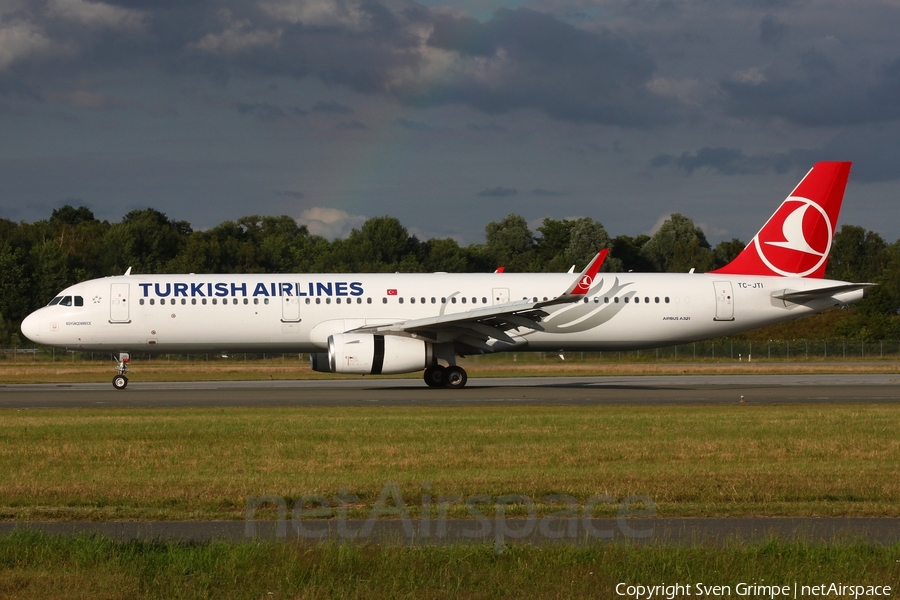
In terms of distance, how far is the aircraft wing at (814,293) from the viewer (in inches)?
1266

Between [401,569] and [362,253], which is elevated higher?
[362,253]

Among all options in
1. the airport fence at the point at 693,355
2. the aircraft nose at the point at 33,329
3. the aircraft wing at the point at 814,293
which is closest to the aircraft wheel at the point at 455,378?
the aircraft wing at the point at 814,293

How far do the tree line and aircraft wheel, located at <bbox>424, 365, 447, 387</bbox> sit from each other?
1369 inches

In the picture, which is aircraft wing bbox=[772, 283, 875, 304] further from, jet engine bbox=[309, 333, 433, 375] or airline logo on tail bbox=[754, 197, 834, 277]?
jet engine bbox=[309, 333, 433, 375]

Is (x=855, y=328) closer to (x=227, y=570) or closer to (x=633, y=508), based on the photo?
(x=633, y=508)

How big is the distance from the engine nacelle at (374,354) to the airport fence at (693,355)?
19247mm

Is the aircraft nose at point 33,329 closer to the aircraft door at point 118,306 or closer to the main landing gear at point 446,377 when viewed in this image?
the aircraft door at point 118,306

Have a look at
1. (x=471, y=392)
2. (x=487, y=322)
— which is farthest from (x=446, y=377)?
(x=487, y=322)

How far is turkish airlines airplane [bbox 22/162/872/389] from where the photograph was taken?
30.3 meters

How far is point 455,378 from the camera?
97.7ft

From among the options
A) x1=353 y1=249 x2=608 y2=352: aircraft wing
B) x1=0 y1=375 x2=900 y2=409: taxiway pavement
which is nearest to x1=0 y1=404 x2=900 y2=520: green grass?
x1=0 y1=375 x2=900 y2=409: taxiway pavement

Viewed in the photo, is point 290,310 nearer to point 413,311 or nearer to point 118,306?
point 413,311

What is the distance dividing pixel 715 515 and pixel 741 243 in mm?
89077

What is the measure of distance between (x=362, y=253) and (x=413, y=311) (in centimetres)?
5662
